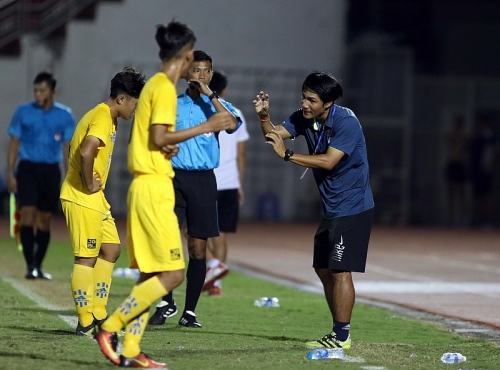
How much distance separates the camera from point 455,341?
8328mm

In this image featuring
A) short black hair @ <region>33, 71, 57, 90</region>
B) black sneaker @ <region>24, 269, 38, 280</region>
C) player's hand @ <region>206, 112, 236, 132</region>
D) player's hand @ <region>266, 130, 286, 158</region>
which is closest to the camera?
player's hand @ <region>206, 112, 236, 132</region>

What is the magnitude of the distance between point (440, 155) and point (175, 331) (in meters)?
19.1

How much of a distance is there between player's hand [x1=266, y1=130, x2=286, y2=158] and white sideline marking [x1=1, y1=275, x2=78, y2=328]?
219 centimetres

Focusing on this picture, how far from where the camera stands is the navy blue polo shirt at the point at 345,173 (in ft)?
25.1

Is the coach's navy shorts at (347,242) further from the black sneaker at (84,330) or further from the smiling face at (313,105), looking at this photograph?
the black sneaker at (84,330)

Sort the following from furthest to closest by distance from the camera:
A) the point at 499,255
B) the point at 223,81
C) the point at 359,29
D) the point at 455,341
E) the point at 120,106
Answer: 1. the point at 359,29
2. the point at 499,255
3. the point at 223,81
4. the point at 455,341
5. the point at 120,106

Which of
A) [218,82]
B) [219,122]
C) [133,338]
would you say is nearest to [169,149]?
[219,122]

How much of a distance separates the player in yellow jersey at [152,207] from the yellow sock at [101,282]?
1619 mm

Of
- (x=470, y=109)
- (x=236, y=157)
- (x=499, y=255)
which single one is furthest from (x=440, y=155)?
(x=236, y=157)

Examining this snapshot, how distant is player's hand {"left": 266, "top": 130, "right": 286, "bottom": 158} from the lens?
7.48 metres

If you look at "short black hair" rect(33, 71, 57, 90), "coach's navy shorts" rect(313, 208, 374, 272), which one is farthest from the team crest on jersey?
"short black hair" rect(33, 71, 57, 90)

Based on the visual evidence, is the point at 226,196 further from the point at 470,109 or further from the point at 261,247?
the point at 470,109

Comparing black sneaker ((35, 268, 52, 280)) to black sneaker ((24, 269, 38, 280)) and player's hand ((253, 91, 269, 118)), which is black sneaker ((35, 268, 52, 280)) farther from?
player's hand ((253, 91, 269, 118))

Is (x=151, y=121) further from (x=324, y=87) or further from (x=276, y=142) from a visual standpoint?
(x=324, y=87)
